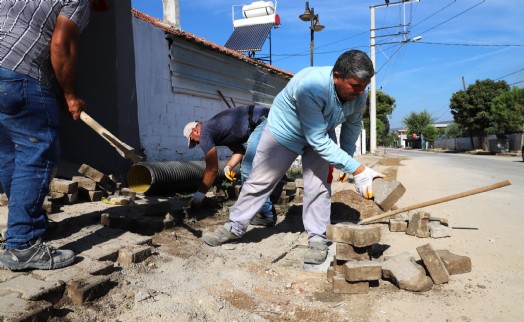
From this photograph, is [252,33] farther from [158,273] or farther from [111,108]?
[158,273]

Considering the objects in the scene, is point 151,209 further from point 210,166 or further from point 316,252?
point 316,252

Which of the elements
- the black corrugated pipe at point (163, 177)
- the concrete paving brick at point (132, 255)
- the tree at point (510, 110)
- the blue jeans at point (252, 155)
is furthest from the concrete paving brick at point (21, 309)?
the tree at point (510, 110)

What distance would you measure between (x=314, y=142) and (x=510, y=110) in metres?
29.1

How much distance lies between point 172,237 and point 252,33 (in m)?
12.0

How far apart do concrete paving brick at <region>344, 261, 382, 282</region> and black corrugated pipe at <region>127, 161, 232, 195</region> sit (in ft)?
11.8

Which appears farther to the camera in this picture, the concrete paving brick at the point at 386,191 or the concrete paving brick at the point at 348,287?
the concrete paving brick at the point at 386,191

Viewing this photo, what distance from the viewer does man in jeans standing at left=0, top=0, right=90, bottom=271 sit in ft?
7.45

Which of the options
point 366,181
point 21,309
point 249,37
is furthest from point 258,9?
point 21,309

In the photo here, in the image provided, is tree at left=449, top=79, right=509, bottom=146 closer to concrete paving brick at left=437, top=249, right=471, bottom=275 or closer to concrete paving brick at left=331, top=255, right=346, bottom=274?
concrete paving brick at left=437, top=249, right=471, bottom=275

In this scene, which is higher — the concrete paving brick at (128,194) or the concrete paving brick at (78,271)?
the concrete paving brick at (128,194)

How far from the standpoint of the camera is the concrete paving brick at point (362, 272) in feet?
8.21

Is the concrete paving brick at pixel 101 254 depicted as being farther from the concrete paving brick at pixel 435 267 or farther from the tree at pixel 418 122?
the tree at pixel 418 122

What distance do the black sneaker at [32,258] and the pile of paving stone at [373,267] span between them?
5.65 ft

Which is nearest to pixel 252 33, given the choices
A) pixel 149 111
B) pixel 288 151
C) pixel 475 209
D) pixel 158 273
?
pixel 149 111
